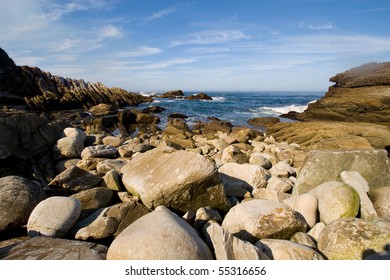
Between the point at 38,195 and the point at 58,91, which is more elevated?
the point at 58,91

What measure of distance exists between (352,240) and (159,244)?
235 cm

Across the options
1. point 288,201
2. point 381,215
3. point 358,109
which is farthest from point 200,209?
point 358,109

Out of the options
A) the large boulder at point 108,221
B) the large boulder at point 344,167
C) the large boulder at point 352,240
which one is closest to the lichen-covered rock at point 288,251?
the large boulder at point 352,240

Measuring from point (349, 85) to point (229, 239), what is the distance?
21.3m

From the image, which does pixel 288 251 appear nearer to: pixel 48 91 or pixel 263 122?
pixel 263 122

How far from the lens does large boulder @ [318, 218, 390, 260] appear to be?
310 cm

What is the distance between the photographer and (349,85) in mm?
20094

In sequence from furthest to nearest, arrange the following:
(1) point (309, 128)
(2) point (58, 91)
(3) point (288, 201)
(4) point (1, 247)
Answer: (2) point (58, 91) → (1) point (309, 128) → (3) point (288, 201) → (4) point (1, 247)

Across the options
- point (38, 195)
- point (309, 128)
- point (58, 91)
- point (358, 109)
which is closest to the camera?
point (38, 195)

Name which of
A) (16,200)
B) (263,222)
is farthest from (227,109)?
(16,200)

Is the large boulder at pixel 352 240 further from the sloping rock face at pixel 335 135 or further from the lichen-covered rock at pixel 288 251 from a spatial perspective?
the sloping rock face at pixel 335 135

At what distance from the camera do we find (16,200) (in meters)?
3.67

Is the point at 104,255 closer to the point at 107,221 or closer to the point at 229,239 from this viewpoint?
the point at 107,221
